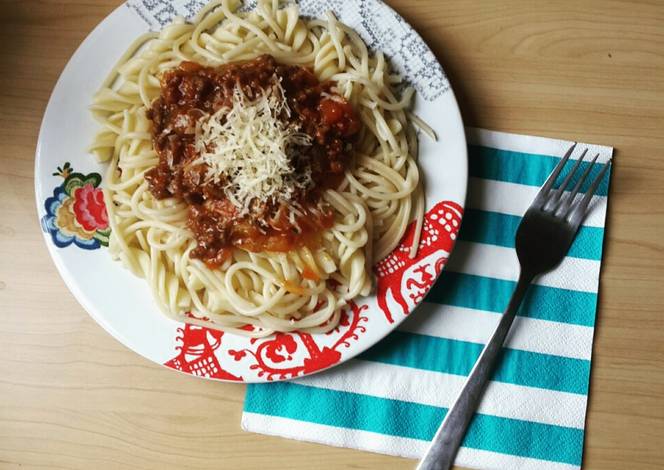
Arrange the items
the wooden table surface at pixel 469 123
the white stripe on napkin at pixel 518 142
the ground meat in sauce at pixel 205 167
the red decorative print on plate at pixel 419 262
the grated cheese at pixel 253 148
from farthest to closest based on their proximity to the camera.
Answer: the white stripe on napkin at pixel 518 142 → the wooden table surface at pixel 469 123 → the red decorative print on plate at pixel 419 262 → the ground meat in sauce at pixel 205 167 → the grated cheese at pixel 253 148

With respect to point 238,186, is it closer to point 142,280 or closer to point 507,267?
point 142,280

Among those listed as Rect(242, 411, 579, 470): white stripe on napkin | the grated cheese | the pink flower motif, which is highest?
the grated cheese

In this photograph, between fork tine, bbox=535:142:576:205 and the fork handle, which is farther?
fork tine, bbox=535:142:576:205

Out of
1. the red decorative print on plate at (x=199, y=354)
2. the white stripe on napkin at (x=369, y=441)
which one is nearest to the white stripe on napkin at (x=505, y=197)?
the white stripe on napkin at (x=369, y=441)

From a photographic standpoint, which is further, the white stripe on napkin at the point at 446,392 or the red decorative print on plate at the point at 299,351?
the white stripe on napkin at the point at 446,392

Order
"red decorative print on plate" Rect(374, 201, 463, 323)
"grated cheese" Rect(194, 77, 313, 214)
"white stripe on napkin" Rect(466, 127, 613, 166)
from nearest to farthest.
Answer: "grated cheese" Rect(194, 77, 313, 214) → "red decorative print on plate" Rect(374, 201, 463, 323) → "white stripe on napkin" Rect(466, 127, 613, 166)

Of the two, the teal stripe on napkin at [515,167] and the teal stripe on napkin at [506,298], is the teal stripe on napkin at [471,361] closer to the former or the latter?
the teal stripe on napkin at [506,298]

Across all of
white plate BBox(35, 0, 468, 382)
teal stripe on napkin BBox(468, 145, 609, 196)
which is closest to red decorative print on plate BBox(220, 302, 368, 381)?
white plate BBox(35, 0, 468, 382)

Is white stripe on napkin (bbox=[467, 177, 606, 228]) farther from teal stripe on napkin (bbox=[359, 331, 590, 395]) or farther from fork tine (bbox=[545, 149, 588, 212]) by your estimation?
teal stripe on napkin (bbox=[359, 331, 590, 395])
